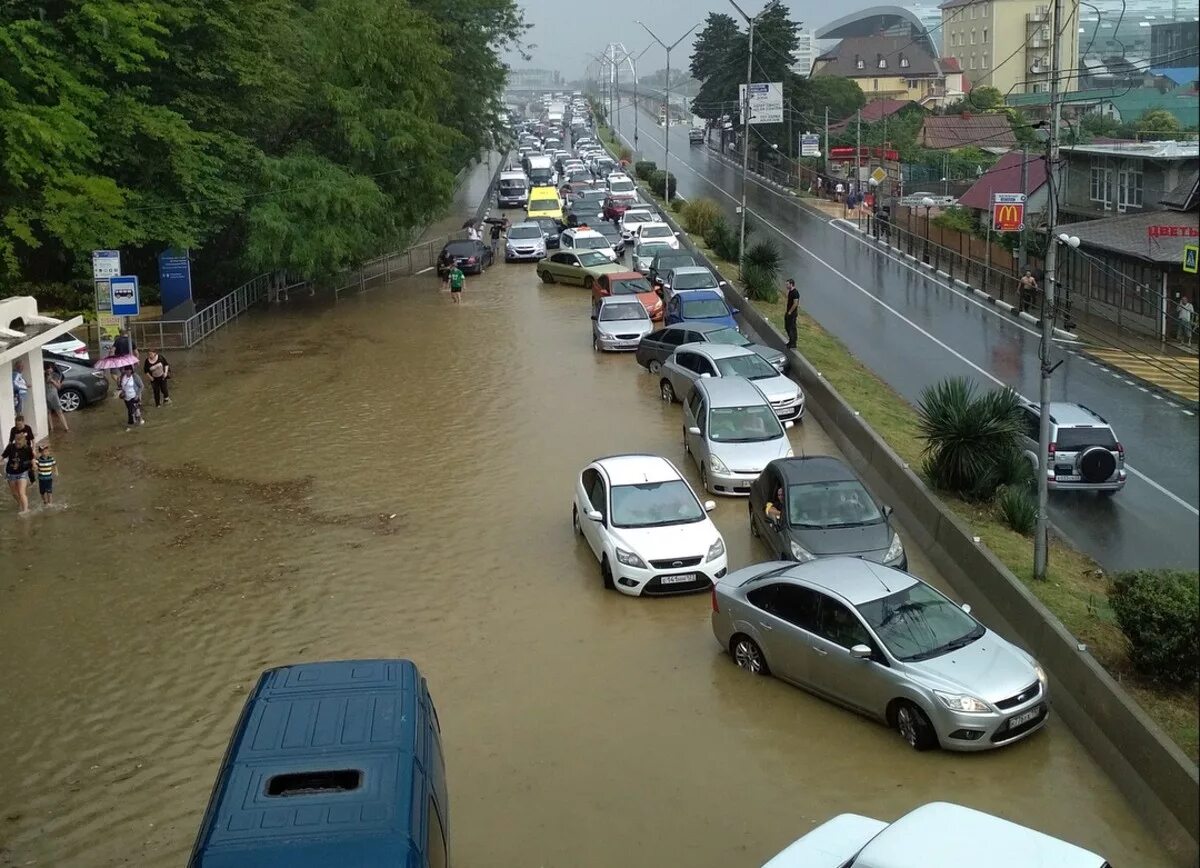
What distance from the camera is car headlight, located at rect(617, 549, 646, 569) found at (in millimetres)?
15789

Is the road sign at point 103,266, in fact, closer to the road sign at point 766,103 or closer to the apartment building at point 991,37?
the road sign at point 766,103

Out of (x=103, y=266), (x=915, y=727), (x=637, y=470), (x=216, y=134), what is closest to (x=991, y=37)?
(x=216, y=134)

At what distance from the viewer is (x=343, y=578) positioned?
1680 cm

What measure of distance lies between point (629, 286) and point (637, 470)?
796 inches

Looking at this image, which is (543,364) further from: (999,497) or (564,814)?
(564,814)

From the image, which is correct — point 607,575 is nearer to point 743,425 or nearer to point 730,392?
point 743,425

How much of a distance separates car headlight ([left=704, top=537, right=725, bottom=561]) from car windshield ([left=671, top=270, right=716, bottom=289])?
21.4 m

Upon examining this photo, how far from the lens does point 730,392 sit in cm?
2145

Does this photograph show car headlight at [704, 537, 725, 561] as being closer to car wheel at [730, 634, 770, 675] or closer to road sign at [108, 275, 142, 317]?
car wheel at [730, 634, 770, 675]

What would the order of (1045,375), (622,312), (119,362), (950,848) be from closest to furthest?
(950,848), (1045,375), (119,362), (622,312)

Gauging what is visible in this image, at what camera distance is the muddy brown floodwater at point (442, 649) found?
10.6m

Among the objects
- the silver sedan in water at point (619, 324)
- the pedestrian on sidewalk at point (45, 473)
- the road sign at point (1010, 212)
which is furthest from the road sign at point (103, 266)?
the road sign at point (1010, 212)

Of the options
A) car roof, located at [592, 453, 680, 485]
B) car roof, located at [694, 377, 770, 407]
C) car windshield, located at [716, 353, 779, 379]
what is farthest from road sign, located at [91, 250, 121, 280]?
car roof, located at [592, 453, 680, 485]

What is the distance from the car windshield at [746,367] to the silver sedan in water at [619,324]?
620cm
